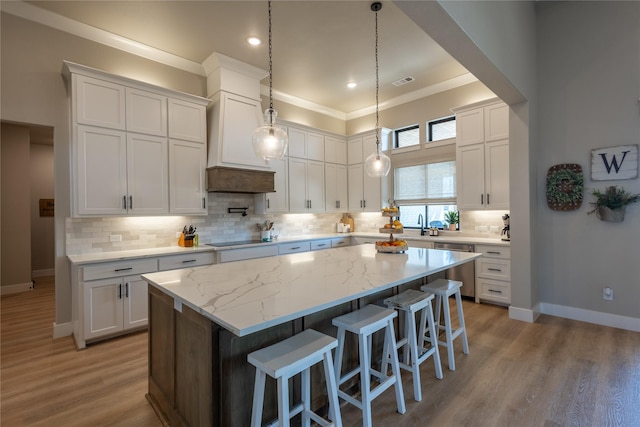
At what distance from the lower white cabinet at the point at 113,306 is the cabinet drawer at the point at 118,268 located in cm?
5

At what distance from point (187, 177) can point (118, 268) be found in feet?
4.38

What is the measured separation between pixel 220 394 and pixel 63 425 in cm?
127

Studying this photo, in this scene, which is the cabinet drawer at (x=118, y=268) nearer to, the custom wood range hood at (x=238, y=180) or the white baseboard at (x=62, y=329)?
the white baseboard at (x=62, y=329)

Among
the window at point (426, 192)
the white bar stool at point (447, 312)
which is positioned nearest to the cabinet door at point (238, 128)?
the window at point (426, 192)

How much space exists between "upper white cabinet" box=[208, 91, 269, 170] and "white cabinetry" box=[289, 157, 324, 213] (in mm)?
1004

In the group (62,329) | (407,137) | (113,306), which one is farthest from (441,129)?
(62,329)

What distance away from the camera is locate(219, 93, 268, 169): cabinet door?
397 cm

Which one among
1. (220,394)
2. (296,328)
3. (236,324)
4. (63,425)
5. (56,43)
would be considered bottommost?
(63,425)

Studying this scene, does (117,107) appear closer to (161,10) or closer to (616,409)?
(161,10)

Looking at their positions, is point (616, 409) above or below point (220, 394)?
below

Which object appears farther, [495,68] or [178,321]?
[495,68]

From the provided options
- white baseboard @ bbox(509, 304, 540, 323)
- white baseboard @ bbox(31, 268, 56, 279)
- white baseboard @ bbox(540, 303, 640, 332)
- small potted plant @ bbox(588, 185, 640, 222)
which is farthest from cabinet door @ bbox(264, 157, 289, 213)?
white baseboard @ bbox(31, 268, 56, 279)

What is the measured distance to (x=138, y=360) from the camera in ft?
8.79

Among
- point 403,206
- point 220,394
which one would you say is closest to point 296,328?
point 220,394
